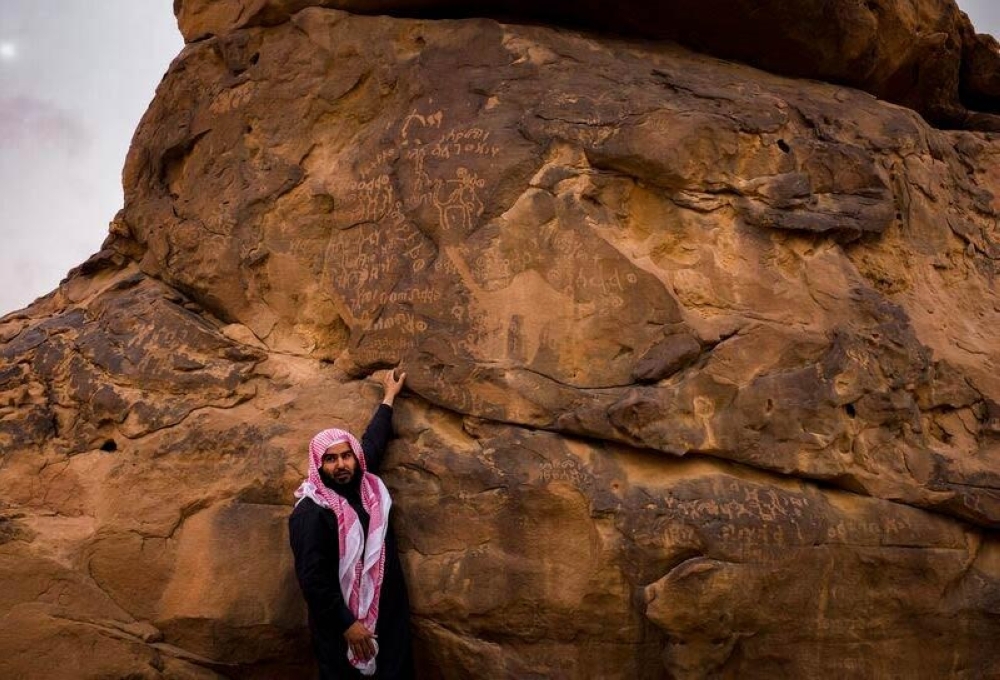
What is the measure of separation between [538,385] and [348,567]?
115cm

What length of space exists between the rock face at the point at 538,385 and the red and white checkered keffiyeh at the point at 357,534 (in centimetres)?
22

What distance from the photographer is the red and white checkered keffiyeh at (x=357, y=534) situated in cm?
371

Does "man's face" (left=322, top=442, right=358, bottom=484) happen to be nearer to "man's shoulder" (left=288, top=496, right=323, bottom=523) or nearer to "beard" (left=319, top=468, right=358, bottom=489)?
"beard" (left=319, top=468, right=358, bottom=489)

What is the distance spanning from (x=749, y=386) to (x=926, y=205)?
1.72 meters

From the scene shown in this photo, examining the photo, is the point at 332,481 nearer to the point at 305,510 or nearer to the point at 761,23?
the point at 305,510

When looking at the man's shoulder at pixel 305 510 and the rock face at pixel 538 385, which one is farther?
the rock face at pixel 538 385

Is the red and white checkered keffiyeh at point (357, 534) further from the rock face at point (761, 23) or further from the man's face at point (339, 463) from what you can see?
the rock face at point (761, 23)

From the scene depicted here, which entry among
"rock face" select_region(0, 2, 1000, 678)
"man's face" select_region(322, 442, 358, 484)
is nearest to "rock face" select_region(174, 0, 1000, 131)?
"rock face" select_region(0, 2, 1000, 678)

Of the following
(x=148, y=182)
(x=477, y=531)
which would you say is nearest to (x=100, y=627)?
(x=477, y=531)

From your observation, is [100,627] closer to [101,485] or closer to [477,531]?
[101,485]

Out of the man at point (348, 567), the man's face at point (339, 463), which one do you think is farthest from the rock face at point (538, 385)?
the man's face at point (339, 463)

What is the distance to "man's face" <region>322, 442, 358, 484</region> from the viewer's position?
3801 mm

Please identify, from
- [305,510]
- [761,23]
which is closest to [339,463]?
[305,510]

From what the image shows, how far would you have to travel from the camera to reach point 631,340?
13.3 feet
